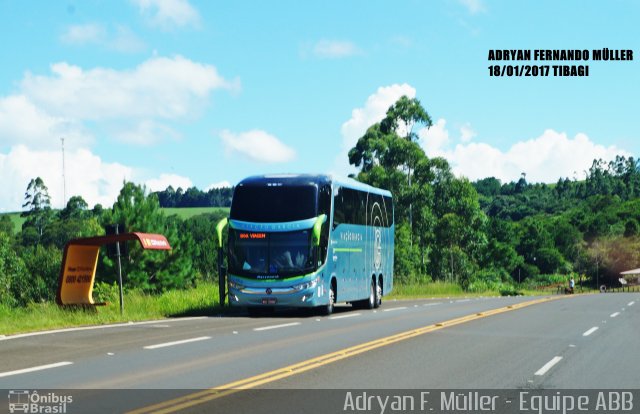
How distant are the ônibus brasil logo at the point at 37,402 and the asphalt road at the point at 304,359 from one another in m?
0.20

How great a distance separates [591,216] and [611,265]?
143 ft

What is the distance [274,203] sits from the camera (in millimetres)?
27203

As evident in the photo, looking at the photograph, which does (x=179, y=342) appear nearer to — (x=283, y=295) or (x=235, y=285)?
(x=283, y=295)

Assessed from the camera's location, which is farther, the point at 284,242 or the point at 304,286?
the point at 284,242

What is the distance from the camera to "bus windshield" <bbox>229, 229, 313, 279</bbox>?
26734mm

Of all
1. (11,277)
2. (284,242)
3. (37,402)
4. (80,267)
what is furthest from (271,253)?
(11,277)

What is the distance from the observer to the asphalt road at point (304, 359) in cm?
1124

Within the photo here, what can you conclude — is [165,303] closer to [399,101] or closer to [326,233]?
[326,233]

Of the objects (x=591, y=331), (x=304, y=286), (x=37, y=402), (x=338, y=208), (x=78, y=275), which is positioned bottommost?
(x=591, y=331)

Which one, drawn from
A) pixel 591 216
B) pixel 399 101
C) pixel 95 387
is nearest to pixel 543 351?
pixel 95 387

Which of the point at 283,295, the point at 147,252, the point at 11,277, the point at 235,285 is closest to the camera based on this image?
the point at 283,295

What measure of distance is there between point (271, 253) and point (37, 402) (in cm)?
1723

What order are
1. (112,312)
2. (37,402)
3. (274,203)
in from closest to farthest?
(37,402) < (112,312) < (274,203)

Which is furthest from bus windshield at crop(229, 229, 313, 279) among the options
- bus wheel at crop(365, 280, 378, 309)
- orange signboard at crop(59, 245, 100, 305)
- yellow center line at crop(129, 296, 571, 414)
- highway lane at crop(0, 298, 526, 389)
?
yellow center line at crop(129, 296, 571, 414)
